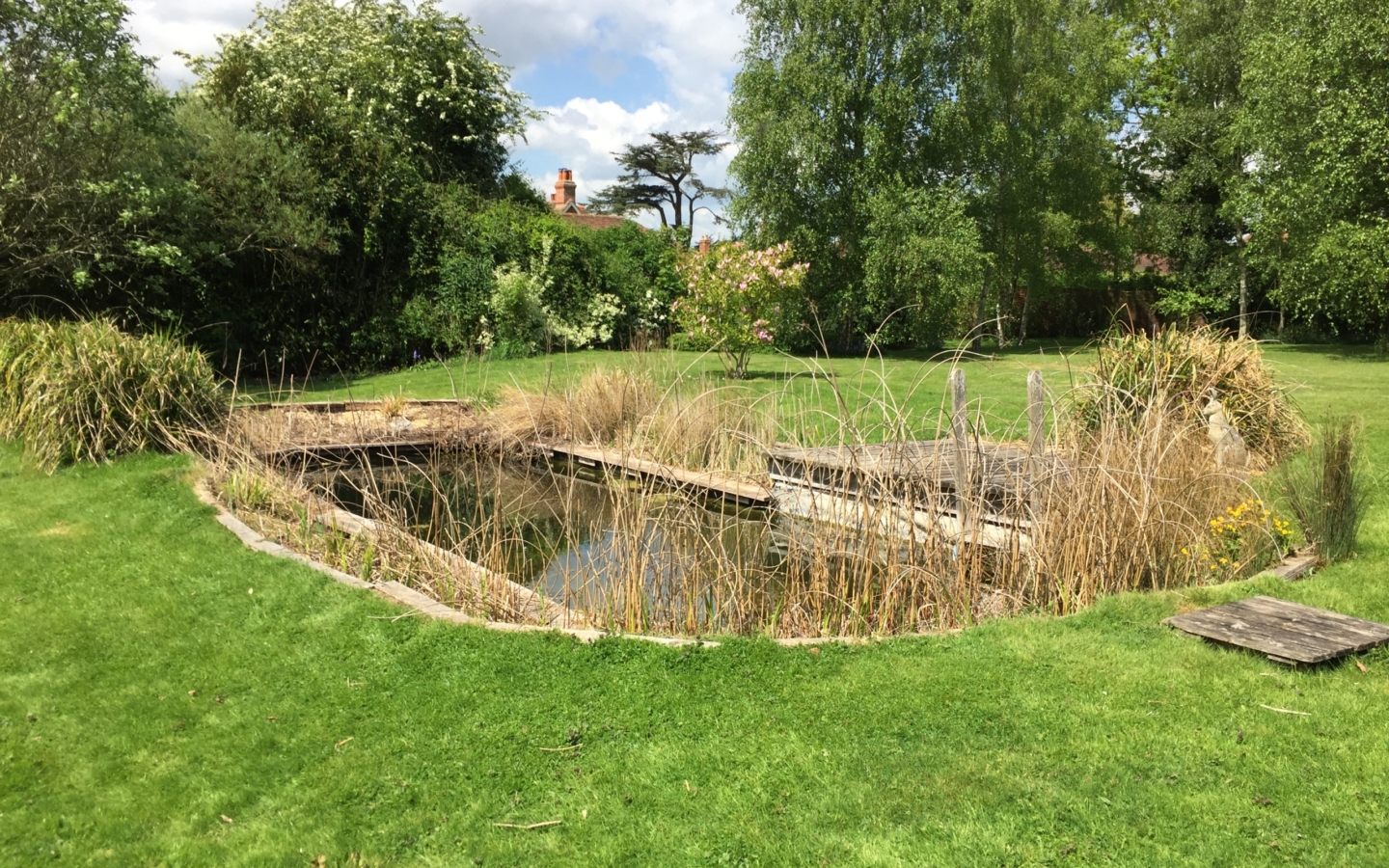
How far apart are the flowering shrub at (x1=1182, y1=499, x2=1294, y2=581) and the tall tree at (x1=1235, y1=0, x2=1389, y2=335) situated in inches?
560

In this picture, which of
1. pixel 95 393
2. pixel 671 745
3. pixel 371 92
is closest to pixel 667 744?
pixel 671 745

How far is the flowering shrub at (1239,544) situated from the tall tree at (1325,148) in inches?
560

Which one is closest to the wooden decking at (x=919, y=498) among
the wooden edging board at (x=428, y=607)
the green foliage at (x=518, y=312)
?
the wooden edging board at (x=428, y=607)

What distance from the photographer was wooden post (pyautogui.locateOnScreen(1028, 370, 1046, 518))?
4.84 metres

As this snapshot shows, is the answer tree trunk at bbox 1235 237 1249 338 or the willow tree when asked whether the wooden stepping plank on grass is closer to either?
the willow tree

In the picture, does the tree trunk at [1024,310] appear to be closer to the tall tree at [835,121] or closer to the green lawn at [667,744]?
the tall tree at [835,121]

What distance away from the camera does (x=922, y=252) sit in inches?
735

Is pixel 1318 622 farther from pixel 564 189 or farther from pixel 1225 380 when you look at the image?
pixel 564 189

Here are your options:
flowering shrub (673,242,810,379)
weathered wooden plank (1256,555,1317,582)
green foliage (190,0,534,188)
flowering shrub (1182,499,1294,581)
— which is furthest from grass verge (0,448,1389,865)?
green foliage (190,0,534,188)

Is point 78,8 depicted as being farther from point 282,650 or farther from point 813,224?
point 813,224

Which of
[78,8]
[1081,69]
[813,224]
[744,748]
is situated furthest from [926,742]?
[1081,69]

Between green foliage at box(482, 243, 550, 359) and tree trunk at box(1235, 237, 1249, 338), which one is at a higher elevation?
tree trunk at box(1235, 237, 1249, 338)

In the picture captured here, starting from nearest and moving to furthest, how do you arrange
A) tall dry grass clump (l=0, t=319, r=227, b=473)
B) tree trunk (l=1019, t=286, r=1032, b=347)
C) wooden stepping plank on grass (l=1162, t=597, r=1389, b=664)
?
wooden stepping plank on grass (l=1162, t=597, r=1389, b=664), tall dry grass clump (l=0, t=319, r=227, b=473), tree trunk (l=1019, t=286, r=1032, b=347)

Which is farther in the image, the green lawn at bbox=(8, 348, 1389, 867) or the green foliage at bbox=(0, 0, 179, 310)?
the green foliage at bbox=(0, 0, 179, 310)
